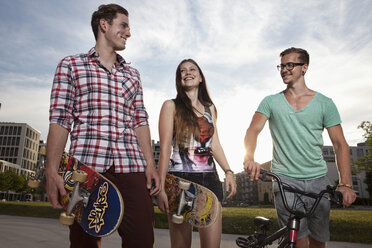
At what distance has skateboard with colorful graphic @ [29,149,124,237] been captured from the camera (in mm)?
2221

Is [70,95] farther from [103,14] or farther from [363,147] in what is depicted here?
[363,147]

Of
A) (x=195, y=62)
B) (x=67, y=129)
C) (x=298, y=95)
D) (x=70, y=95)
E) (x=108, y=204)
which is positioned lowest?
(x=108, y=204)

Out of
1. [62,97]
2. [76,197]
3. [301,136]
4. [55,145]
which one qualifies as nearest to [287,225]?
[301,136]

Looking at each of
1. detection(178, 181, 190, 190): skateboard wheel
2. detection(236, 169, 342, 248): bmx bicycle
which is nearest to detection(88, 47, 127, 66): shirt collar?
detection(178, 181, 190, 190): skateboard wheel

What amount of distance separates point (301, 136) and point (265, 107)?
0.48 metres

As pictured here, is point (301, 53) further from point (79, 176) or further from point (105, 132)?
point (79, 176)

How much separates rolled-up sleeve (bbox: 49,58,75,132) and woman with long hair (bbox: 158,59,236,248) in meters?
1.08

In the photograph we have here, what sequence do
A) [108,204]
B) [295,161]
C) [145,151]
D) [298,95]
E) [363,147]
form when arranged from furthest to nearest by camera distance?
[363,147] → [298,95] → [295,161] → [145,151] → [108,204]

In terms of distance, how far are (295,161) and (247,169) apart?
34.8 inches

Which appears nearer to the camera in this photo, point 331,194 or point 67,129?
point 67,129

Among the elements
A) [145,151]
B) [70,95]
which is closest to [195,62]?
[145,151]

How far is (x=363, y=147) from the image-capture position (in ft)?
381

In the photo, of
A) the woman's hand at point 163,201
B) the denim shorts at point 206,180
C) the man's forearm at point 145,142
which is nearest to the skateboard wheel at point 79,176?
the man's forearm at point 145,142

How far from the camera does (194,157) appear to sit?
3.23 m
